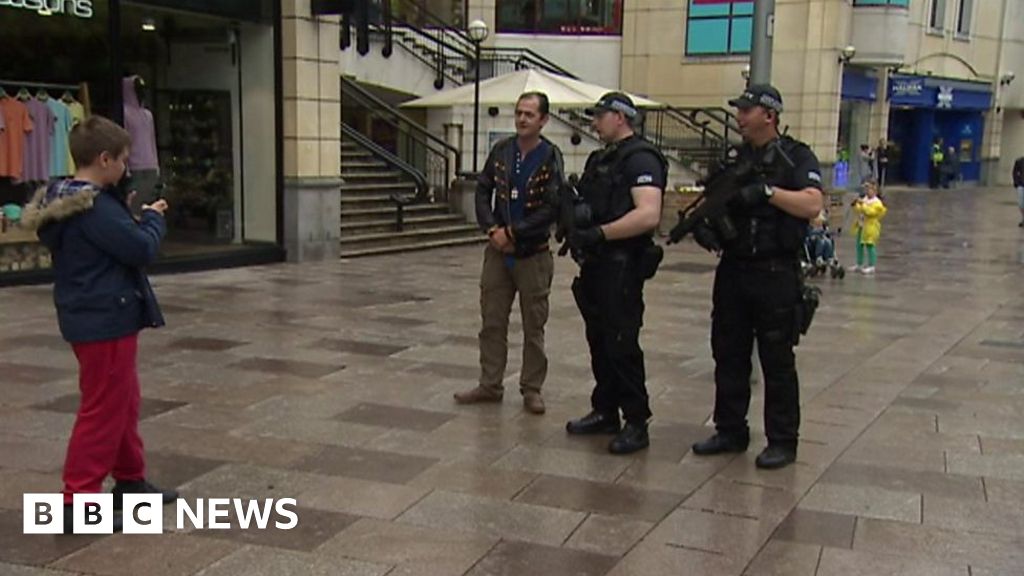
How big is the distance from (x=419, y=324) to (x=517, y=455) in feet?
12.1

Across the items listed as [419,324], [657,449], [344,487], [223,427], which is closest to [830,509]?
[657,449]

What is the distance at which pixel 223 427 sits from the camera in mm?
5500

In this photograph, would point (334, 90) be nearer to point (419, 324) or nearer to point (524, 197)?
point (419, 324)

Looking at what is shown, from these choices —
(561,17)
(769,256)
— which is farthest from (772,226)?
(561,17)

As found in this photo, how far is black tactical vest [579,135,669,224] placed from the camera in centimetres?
509

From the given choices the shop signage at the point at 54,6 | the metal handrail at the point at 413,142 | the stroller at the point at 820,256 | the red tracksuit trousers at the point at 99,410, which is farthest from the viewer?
the metal handrail at the point at 413,142

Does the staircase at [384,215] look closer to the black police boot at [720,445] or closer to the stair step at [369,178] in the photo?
the stair step at [369,178]

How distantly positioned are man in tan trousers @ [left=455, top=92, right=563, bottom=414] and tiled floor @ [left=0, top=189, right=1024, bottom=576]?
247 millimetres

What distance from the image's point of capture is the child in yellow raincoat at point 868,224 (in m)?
12.8

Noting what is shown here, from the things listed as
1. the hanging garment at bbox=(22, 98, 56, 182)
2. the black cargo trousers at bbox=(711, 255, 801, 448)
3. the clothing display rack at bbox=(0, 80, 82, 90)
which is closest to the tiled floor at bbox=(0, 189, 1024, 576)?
the black cargo trousers at bbox=(711, 255, 801, 448)

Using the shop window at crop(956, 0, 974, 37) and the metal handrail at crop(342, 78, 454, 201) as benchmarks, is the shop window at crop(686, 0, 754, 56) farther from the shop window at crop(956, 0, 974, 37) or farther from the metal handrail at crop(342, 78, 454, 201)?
the shop window at crop(956, 0, 974, 37)

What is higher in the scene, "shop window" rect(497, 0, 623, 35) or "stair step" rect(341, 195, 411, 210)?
"shop window" rect(497, 0, 623, 35)

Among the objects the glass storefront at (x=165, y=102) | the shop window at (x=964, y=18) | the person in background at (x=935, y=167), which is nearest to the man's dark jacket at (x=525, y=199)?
the glass storefront at (x=165, y=102)

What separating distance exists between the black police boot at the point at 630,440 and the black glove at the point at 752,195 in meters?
1.30
